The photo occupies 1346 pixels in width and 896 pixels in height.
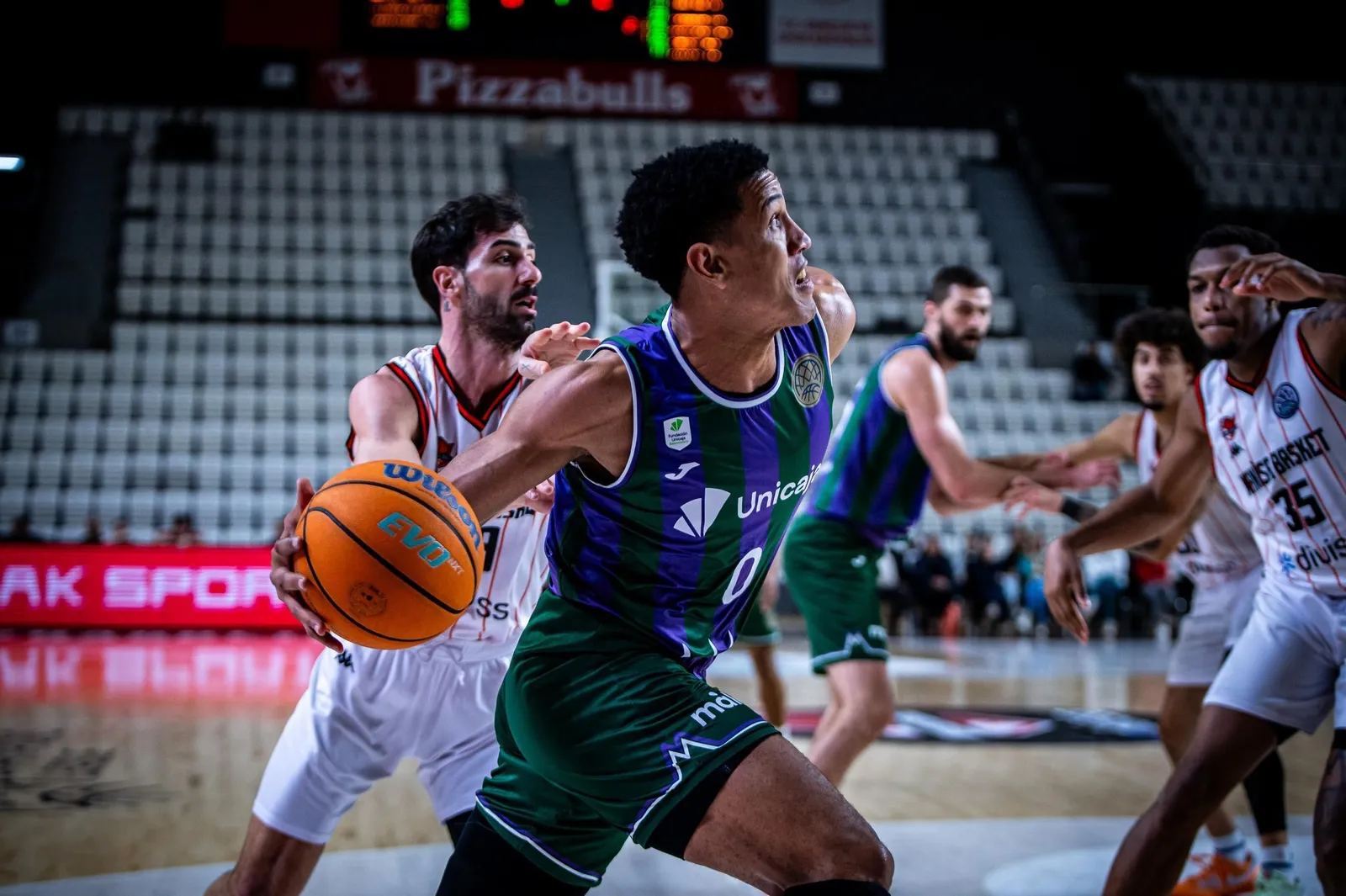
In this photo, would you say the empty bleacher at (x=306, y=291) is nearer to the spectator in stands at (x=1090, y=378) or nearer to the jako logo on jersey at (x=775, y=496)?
the spectator in stands at (x=1090, y=378)

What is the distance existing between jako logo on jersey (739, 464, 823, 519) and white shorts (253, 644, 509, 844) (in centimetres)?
104

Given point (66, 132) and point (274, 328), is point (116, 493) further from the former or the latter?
point (66, 132)

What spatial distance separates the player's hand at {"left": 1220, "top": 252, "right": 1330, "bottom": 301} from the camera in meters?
2.97

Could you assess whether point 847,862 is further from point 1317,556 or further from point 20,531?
point 20,531

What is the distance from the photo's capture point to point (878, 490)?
485 cm

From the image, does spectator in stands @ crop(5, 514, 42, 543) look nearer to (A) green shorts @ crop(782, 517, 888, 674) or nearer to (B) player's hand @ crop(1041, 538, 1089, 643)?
(A) green shorts @ crop(782, 517, 888, 674)

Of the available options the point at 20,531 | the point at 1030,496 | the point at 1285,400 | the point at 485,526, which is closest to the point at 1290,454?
the point at 1285,400

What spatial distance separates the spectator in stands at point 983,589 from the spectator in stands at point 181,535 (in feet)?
28.5

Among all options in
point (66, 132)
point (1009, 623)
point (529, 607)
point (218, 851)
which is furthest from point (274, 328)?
point (529, 607)

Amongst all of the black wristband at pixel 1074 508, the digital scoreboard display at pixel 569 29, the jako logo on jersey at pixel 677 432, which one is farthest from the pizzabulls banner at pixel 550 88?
the jako logo on jersey at pixel 677 432

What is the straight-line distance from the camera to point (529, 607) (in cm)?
331

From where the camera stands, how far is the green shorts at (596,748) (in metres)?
2.20

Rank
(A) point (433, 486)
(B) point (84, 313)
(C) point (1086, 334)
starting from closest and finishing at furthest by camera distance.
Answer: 1. (A) point (433, 486)
2. (B) point (84, 313)
3. (C) point (1086, 334)

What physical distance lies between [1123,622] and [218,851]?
12.5 m
